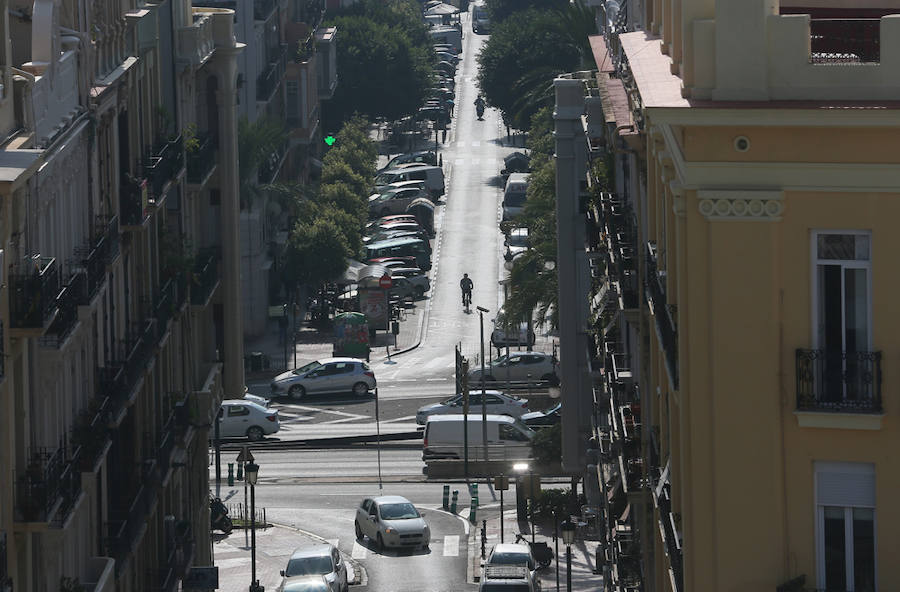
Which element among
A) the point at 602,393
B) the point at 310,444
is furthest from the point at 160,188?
the point at 310,444

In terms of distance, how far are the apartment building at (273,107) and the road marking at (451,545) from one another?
1337 inches

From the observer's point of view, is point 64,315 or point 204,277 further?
A: point 204,277

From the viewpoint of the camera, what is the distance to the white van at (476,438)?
71625 millimetres

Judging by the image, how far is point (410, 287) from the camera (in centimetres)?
10425

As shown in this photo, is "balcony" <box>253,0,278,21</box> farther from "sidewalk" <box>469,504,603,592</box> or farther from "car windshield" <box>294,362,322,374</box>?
"sidewalk" <box>469,504,603,592</box>

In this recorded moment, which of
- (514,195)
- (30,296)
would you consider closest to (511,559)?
(30,296)

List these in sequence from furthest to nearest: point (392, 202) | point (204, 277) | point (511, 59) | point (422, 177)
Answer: point (511, 59)
point (422, 177)
point (392, 202)
point (204, 277)

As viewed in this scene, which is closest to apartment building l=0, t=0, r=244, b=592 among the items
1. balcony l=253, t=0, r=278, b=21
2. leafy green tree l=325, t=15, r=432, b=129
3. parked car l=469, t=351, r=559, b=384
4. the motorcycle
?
the motorcycle

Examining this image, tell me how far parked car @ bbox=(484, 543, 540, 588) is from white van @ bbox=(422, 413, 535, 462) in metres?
14.7

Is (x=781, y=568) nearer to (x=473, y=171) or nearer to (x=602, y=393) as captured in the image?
(x=602, y=393)

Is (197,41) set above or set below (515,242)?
above

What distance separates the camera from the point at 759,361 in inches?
843

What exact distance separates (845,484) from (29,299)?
13482 mm

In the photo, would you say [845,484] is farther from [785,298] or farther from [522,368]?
[522,368]
